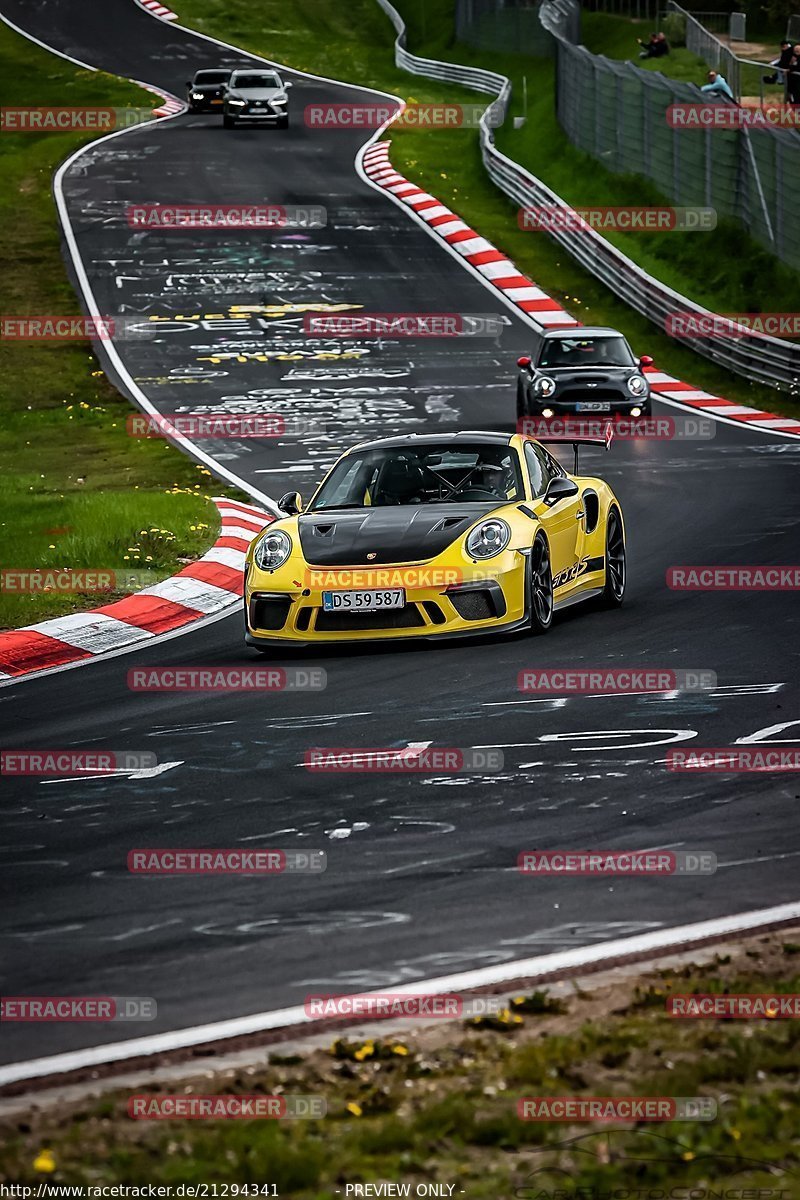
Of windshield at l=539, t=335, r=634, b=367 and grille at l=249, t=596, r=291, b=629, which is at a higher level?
windshield at l=539, t=335, r=634, b=367

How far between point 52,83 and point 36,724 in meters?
46.5

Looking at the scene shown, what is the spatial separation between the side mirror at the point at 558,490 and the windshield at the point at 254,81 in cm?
3813

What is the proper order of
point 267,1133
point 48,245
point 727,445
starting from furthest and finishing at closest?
point 48,245, point 727,445, point 267,1133

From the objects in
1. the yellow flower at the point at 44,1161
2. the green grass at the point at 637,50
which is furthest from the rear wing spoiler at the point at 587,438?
the yellow flower at the point at 44,1161

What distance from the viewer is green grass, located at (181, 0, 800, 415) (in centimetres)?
2969

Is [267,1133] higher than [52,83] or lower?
lower

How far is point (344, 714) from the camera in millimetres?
10031

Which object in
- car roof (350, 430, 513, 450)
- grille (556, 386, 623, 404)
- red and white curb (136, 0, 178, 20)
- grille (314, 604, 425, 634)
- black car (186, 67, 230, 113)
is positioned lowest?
grille (556, 386, 623, 404)

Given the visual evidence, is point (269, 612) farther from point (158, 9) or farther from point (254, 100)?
point (158, 9)

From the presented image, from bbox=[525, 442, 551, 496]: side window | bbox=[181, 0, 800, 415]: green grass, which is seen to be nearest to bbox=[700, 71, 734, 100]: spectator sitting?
bbox=[181, 0, 800, 415]: green grass

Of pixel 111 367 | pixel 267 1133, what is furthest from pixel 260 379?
pixel 267 1133

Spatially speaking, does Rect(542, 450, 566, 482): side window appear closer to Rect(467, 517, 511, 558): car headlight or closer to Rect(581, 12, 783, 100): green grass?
Rect(467, 517, 511, 558): car headlight

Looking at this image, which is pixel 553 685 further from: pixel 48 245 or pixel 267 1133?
pixel 48 245

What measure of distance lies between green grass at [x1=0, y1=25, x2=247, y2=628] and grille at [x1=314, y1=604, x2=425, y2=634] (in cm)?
263
